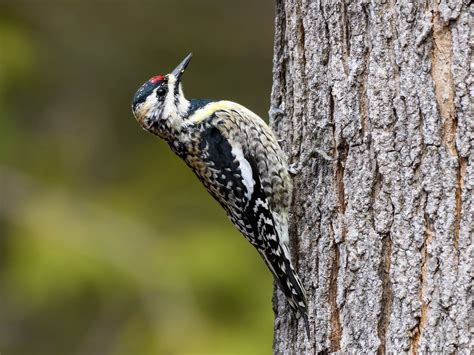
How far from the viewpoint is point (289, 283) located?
3.72m

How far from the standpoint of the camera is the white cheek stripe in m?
4.22

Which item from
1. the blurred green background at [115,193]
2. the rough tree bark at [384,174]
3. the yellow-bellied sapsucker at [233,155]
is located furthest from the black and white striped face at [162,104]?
the blurred green background at [115,193]

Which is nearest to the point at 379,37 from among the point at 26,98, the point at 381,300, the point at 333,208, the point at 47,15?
the point at 333,208

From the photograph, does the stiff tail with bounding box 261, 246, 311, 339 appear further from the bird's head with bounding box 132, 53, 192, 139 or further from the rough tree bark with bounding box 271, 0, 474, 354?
the bird's head with bounding box 132, 53, 192, 139

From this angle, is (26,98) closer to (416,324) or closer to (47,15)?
(47,15)

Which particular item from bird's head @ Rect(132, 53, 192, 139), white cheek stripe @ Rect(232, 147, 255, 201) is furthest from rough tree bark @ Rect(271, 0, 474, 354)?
bird's head @ Rect(132, 53, 192, 139)

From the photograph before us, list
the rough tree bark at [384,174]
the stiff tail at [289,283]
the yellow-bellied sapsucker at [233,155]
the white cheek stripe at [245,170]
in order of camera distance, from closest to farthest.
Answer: the rough tree bark at [384,174], the stiff tail at [289,283], the yellow-bellied sapsucker at [233,155], the white cheek stripe at [245,170]

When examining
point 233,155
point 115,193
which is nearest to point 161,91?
point 233,155

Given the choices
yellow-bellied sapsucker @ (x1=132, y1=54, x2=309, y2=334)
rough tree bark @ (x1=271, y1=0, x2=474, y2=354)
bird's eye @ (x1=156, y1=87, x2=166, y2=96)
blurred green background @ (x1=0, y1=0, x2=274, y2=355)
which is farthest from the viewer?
blurred green background @ (x1=0, y1=0, x2=274, y2=355)

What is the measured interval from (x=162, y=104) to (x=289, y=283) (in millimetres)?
1362

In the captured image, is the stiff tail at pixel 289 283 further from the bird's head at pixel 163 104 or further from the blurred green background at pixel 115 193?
the blurred green background at pixel 115 193

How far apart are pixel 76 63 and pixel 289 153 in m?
5.58

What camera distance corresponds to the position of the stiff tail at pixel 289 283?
12.0 feet

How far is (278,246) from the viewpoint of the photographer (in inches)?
152
